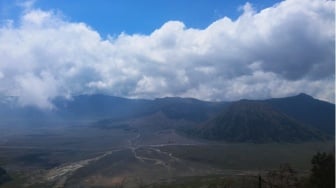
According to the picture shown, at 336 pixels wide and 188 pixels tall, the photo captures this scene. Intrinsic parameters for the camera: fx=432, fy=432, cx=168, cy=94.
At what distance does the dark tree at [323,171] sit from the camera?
57344 mm

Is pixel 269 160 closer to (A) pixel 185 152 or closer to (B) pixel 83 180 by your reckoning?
(A) pixel 185 152

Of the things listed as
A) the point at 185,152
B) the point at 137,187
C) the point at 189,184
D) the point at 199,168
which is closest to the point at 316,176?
the point at 189,184

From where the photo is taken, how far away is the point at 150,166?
479 feet

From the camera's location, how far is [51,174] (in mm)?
129250

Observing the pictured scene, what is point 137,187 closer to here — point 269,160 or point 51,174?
point 51,174

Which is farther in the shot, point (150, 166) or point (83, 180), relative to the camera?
point (150, 166)

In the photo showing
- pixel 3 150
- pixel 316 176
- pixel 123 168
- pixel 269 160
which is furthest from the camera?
pixel 3 150

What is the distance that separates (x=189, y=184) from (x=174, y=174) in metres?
24.6

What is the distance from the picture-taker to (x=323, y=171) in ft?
197

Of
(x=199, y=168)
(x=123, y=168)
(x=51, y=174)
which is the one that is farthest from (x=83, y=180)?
(x=199, y=168)

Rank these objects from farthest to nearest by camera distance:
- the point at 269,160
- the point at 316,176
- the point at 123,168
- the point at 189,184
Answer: the point at 269,160, the point at 123,168, the point at 189,184, the point at 316,176

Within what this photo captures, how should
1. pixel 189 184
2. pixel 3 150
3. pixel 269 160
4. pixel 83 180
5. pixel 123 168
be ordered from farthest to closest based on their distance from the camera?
pixel 3 150 → pixel 269 160 → pixel 123 168 → pixel 83 180 → pixel 189 184

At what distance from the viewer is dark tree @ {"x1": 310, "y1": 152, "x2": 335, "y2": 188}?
5734 centimetres

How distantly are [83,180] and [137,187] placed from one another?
67.7ft
